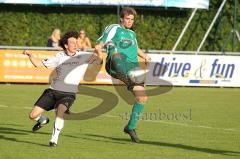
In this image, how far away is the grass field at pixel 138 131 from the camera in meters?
11.1

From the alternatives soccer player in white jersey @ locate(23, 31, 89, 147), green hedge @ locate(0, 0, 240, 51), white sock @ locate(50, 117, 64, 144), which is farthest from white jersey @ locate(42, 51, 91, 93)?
green hedge @ locate(0, 0, 240, 51)

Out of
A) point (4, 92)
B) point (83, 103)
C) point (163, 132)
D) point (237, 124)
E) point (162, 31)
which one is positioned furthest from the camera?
point (162, 31)

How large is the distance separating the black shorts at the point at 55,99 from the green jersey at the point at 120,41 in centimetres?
124

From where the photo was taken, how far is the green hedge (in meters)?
30.8

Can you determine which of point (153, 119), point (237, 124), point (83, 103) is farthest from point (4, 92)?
point (237, 124)

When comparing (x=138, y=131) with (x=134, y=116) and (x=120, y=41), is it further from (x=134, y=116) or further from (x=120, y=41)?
(x=120, y=41)

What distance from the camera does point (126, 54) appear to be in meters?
12.9

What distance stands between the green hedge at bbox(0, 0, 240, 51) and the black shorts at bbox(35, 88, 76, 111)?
18.8 metres

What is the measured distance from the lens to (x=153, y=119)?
16516mm

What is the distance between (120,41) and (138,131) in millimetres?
2129

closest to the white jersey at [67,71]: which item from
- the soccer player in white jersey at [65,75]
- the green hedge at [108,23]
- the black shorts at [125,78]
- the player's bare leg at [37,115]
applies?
the soccer player in white jersey at [65,75]

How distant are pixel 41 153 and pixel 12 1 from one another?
744 inches

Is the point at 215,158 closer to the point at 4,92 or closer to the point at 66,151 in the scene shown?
the point at 66,151

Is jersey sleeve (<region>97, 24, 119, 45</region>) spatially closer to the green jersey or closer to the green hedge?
the green jersey
